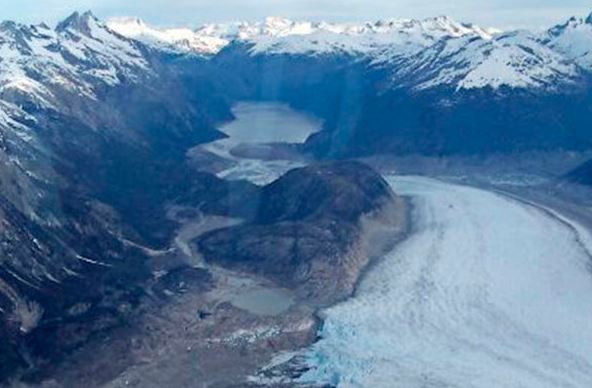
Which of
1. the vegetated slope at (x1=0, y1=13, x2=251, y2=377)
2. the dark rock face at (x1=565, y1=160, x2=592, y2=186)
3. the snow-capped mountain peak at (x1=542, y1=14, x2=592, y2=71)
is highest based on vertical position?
the snow-capped mountain peak at (x1=542, y1=14, x2=592, y2=71)

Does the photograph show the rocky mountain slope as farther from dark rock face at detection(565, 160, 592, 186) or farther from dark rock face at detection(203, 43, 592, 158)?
dark rock face at detection(565, 160, 592, 186)

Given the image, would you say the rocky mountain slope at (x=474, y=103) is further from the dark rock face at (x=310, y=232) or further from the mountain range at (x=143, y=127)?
the dark rock face at (x=310, y=232)

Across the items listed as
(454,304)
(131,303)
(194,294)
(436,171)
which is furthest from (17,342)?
(436,171)

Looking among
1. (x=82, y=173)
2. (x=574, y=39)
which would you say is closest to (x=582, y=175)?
(x=82, y=173)

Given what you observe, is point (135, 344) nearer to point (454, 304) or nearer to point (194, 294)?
point (194, 294)

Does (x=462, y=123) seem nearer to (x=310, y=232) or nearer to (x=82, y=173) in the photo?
(x=82, y=173)

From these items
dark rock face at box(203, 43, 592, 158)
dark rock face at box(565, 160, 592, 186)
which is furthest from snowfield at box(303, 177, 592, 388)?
dark rock face at box(203, 43, 592, 158)
